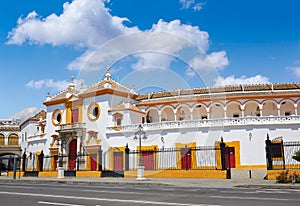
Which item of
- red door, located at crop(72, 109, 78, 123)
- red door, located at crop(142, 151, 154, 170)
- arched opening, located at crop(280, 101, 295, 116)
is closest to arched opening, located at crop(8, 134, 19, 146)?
red door, located at crop(72, 109, 78, 123)

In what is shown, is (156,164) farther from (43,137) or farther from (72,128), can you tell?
(43,137)

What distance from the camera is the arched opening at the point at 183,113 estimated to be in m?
36.9

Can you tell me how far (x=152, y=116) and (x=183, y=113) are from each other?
364 cm

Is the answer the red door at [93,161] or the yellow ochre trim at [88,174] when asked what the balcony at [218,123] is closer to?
the red door at [93,161]

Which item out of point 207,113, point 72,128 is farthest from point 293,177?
point 72,128

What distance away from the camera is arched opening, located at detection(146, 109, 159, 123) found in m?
38.3

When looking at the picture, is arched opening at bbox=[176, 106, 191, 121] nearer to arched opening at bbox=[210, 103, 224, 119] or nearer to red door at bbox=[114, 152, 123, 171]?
arched opening at bbox=[210, 103, 224, 119]

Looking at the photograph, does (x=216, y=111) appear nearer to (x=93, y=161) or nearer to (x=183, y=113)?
(x=183, y=113)

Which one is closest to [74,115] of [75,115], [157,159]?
[75,115]

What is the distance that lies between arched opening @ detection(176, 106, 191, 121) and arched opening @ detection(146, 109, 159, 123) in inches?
101

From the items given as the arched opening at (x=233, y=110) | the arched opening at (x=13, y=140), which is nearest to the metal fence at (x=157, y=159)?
the arched opening at (x=233, y=110)

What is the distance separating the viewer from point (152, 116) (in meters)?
38.7

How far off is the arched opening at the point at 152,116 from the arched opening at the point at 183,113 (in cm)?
257

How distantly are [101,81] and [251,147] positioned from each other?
1835cm
